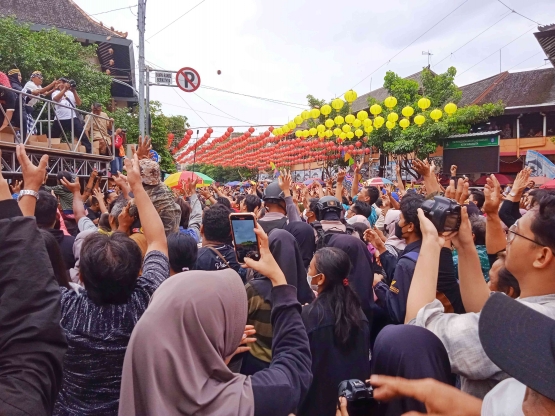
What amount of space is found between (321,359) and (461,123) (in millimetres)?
19093

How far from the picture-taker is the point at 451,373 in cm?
152

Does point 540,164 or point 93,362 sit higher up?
point 540,164

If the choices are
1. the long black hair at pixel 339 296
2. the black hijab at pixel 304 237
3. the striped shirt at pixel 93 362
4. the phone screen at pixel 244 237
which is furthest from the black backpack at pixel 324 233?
the striped shirt at pixel 93 362

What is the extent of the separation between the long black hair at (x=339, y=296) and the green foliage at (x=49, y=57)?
42.0 feet

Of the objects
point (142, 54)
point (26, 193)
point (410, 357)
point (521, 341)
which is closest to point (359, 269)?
point (410, 357)

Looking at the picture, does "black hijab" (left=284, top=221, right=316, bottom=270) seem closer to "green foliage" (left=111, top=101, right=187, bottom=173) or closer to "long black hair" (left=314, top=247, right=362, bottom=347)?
"long black hair" (left=314, top=247, right=362, bottom=347)

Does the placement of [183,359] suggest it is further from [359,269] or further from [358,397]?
[359,269]

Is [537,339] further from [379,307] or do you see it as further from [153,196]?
[153,196]

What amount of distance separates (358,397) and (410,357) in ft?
0.73

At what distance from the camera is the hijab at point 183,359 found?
1.24 meters

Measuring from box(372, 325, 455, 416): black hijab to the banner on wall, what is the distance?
53.4ft

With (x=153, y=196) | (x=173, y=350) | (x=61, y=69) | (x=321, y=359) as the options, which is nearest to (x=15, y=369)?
(x=173, y=350)

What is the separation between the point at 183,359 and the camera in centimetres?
126

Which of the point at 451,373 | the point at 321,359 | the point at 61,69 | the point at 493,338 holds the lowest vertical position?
the point at 321,359
